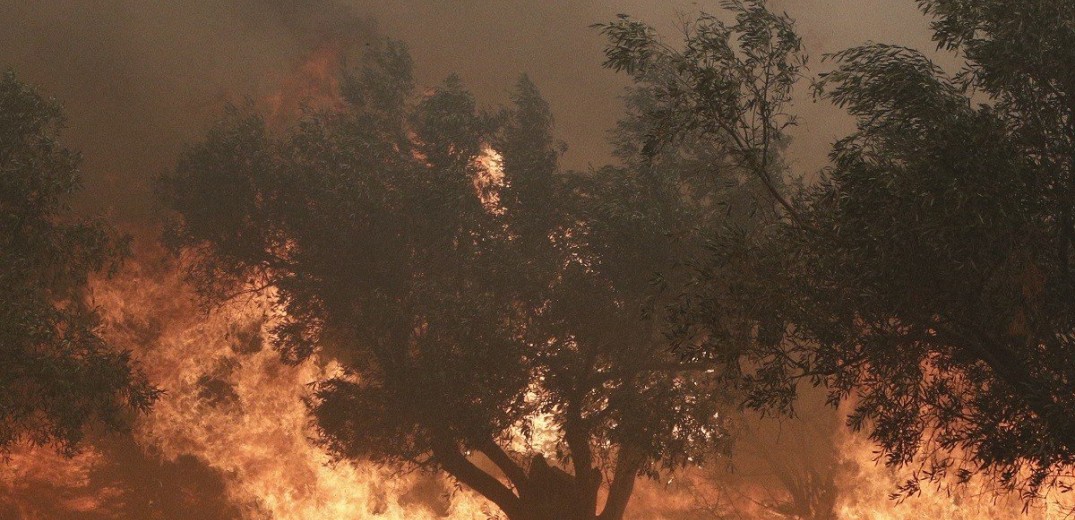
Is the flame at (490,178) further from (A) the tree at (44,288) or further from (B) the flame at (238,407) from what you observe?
(B) the flame at (238,407)

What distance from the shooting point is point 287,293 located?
1118 inches

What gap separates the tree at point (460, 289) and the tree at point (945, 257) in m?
9.94

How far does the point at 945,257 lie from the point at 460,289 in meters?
18.2

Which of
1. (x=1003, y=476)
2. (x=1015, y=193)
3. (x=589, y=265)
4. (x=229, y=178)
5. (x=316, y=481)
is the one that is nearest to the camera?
(x=1015, y=193)

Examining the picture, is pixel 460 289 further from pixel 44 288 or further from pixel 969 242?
pixel 969 242

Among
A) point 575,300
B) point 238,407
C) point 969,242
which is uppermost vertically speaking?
point 238,407

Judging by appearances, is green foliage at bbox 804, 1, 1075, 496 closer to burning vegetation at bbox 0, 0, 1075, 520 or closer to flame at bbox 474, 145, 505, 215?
burning vegetation at bbox 0, 0, 1075, 520

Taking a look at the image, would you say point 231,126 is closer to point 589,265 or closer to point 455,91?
point 455,91

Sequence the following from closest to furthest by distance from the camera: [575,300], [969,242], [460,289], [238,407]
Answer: [969,242], [575,300], [460,289], [238,407]

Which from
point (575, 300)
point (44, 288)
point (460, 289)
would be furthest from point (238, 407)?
point (575, 300)

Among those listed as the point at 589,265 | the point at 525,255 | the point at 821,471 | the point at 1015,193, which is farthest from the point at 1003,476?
the point at 821,471

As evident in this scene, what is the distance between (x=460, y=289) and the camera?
91.0 ft

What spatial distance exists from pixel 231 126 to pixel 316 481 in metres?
18.8

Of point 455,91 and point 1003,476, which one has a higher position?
point 455,91
